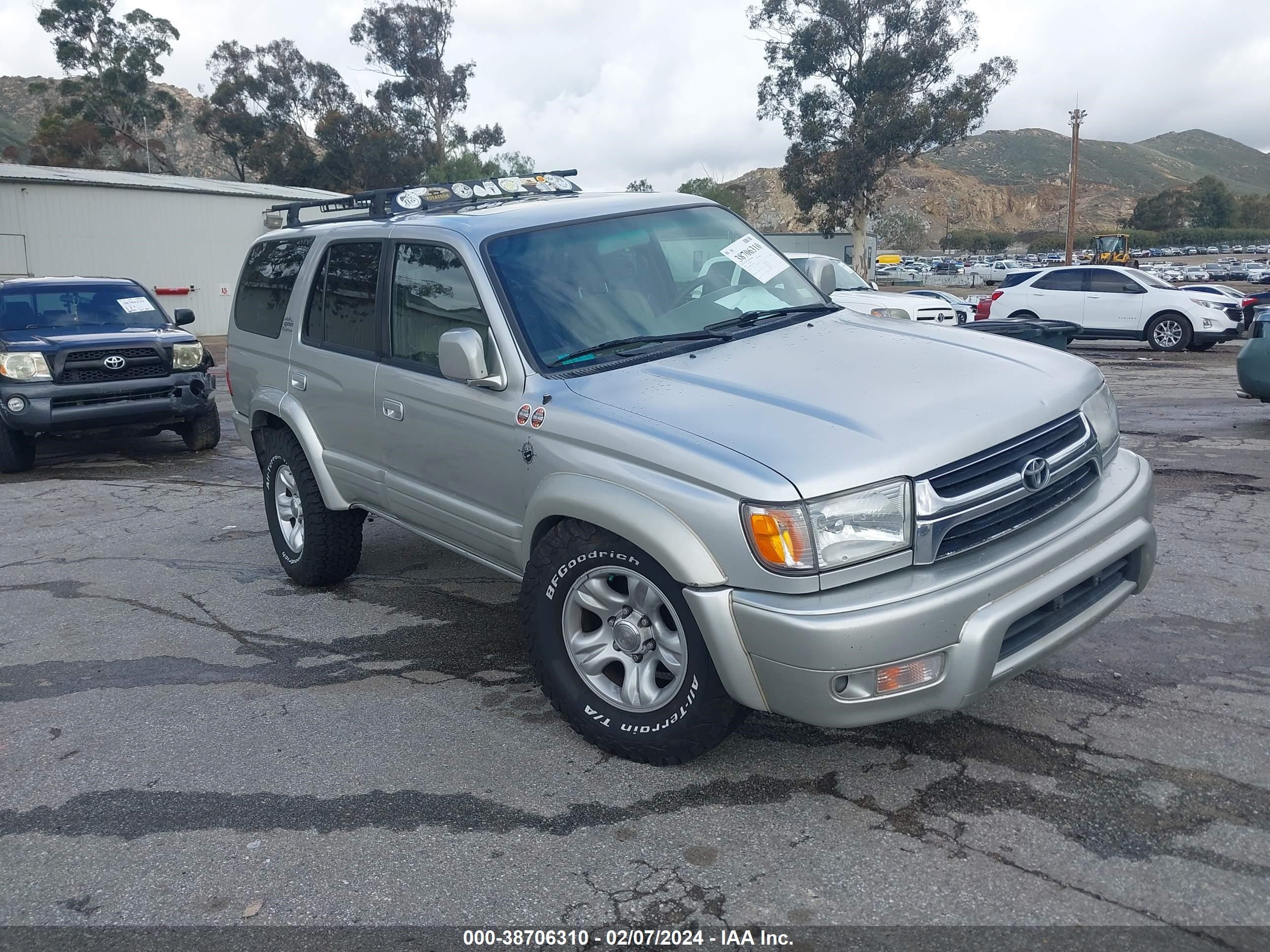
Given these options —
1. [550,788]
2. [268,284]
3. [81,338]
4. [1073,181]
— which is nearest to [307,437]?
[268,284]

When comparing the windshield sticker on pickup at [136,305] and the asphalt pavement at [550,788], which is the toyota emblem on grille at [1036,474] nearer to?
the asphalt pavement at [550,788]

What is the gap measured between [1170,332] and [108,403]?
17328 millimetres

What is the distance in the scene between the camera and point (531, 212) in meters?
4.68

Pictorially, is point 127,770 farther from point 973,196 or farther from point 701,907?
point 973,196

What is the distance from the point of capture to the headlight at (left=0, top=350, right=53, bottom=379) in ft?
31.8

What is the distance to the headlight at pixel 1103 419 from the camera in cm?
390

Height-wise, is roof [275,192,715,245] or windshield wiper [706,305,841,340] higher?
roof [275,192,715,245]

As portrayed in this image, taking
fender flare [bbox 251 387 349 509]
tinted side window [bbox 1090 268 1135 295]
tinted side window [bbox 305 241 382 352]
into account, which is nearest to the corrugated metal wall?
tinted side window [bbox 1090 268 1135 295]

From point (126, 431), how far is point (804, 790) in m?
10.9

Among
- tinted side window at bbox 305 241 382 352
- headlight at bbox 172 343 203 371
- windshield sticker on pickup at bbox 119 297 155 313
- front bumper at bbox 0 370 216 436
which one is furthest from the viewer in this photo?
windshield sticker on pickup at bbox 119 297 155 313

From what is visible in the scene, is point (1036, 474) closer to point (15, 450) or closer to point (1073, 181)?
point (15, 450)

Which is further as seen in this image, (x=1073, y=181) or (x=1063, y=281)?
(x=1073, y=181)

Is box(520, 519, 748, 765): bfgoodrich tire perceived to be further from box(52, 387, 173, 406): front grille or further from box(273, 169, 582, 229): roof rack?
box(52, 387, 173, 406): front grille

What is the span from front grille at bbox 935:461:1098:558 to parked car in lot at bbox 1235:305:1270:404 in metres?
6.44
